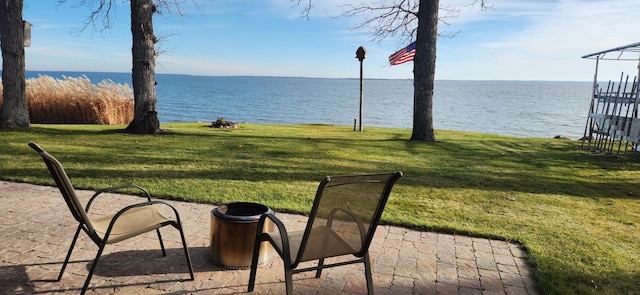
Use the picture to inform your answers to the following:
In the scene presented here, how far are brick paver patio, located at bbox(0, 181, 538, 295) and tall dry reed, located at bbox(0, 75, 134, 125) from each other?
1173 cm

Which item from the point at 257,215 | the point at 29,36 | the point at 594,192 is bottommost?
the point at 594,192

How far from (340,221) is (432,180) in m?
5.26

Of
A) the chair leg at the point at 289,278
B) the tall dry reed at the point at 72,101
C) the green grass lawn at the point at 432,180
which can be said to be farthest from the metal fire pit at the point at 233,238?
the tall dry reed at the point at 72,101

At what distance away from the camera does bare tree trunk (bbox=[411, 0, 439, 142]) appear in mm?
12578

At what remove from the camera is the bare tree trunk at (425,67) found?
1258 centimetres

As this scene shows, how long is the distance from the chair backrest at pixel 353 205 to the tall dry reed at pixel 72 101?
14982 millimetres

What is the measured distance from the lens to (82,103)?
→ 605 inches

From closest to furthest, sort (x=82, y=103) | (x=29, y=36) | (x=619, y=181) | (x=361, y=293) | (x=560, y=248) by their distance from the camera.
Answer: (x=361, y=293) < (x=560, y=248) < (x=619, y=181) < (x=29, y=36) < (x=82, y=103)

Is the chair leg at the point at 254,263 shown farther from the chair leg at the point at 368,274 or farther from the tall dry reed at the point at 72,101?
the tall dry reed at the point at 72,101

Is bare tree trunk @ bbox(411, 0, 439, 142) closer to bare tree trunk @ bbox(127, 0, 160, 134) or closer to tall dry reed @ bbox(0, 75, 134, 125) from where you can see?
bare tree trunk @ bbox(127, 0, 160, 134)

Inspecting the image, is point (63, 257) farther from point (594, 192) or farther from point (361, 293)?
point (594, 192)

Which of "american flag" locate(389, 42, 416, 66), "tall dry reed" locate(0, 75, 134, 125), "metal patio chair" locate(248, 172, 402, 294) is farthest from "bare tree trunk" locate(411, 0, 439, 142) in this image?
"tall dry reed" locate(0, 75, 134, 125)

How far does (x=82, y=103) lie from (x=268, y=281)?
14585 mm

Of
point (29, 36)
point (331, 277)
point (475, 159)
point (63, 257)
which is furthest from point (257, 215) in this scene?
point (29, 36)
